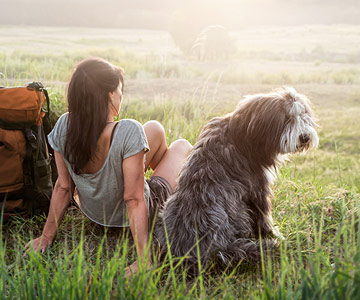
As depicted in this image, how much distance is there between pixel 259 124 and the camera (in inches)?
107

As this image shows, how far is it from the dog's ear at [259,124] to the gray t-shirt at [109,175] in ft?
2.13

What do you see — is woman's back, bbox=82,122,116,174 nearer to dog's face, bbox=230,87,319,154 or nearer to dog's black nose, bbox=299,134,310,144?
dog's face, bbox=230,87,319,154

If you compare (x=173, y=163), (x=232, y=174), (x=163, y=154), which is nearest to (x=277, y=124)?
(x=232, y=174)

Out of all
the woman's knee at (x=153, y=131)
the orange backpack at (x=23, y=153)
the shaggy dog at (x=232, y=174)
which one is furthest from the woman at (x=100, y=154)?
the woman's knee at (x=153, y=131)

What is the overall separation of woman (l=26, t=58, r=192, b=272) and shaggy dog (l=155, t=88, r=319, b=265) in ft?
0.89

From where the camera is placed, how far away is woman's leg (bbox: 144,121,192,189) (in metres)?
3.54

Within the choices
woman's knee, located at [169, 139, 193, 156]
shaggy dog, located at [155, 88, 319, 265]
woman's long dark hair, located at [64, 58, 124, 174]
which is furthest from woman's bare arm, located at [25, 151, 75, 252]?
woman's knee, located at [169, 139, 193, 156]

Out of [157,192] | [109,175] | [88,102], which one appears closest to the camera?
[88,102]

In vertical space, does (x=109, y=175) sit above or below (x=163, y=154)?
above

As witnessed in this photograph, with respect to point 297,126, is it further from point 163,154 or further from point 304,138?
point 163,154

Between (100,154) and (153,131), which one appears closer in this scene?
(100,154)

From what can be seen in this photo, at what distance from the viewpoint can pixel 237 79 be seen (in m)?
14.3

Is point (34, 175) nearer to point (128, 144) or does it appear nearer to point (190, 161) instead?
point (128, 144)

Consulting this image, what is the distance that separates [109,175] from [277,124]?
1201 millimetres
